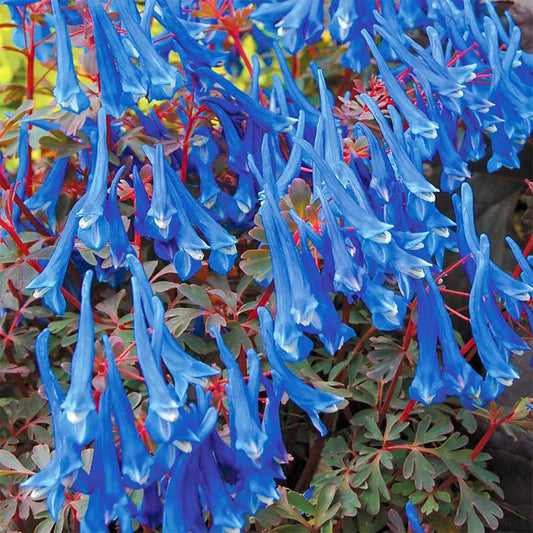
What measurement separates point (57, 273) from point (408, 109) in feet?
2.18

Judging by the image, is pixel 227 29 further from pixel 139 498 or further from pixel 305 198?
pixel 139 498

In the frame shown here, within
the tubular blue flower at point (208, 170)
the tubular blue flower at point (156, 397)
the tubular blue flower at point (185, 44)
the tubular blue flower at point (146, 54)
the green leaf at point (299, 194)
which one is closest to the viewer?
the tubular blue flower at point (156, 397)

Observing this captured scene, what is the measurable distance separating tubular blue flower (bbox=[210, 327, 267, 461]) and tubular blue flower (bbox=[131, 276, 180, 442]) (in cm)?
9

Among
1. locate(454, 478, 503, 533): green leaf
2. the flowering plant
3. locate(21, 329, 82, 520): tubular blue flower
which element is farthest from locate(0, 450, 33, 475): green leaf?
locate(454, 478, 503, 533): green leaf

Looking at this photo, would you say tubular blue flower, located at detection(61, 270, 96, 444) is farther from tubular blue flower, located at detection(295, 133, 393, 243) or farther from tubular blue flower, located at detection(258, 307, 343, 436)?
tubular blue flower, located at detection(295, 133, 393, 243)

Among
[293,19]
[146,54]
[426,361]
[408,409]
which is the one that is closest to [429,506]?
[408,409]

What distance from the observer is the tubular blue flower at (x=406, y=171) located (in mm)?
1095

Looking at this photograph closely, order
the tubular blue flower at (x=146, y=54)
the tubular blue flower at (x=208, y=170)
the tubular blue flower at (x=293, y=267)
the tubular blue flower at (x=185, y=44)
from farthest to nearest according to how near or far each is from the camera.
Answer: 1. the tubular blue flower at (x=208, y=170)
2. the tubular blue flower at (x=185, y=44)
3. the tubular blue flower at (x=146, y=54)
4. the tubular blue flower at (x=293, y=267)

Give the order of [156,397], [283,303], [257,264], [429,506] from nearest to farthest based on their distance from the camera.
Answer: [156,397], [283,303], [257,264], [429,506]

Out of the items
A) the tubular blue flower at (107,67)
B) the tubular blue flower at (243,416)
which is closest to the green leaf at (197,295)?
the tubular blue flower at (243,416)

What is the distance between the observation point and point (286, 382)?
98 centimetres

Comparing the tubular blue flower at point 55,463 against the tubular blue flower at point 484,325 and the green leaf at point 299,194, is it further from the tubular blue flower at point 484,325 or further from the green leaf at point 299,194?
the tubular blue flower at point 484,325

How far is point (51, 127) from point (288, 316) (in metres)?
0.80

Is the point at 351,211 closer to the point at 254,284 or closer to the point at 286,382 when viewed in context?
the point at 286,382
